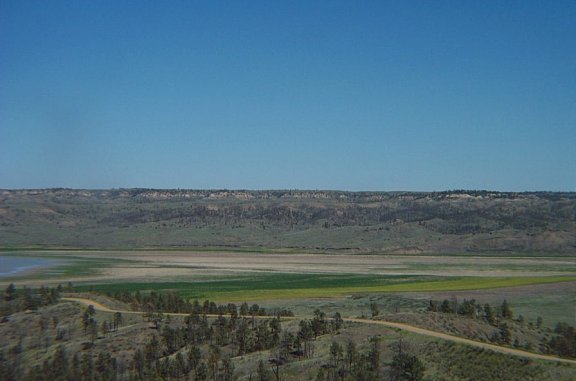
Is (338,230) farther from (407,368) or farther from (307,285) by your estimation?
(407,368)

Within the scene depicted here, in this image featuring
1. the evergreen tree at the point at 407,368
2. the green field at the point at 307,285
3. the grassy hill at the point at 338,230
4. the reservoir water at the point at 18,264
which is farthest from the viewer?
the grassy hill at the point at 338,230

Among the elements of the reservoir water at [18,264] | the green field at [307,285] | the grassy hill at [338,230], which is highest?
the grassy hill at [338,230]

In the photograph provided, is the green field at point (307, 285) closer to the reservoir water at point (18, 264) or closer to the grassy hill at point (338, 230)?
the reservoir water at point (18, 264)

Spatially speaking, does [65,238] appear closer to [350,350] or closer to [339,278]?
[339,278]

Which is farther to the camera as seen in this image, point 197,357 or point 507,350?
point 197,357

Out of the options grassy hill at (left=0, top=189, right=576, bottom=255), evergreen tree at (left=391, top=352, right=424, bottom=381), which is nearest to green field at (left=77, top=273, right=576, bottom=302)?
evergreen tree at (left=391, top=352, right=424, bottom=381)

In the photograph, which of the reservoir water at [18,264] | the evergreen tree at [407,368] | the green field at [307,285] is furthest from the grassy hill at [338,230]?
the evergreen tree at [407,368]

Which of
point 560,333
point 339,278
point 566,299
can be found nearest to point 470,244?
point 339,278

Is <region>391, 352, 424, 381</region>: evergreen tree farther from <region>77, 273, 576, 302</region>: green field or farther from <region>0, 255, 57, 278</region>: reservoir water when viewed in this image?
<region>0, 255, 57, 278</region>: reservoir water

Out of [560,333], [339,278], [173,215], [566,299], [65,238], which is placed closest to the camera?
[560,333]
